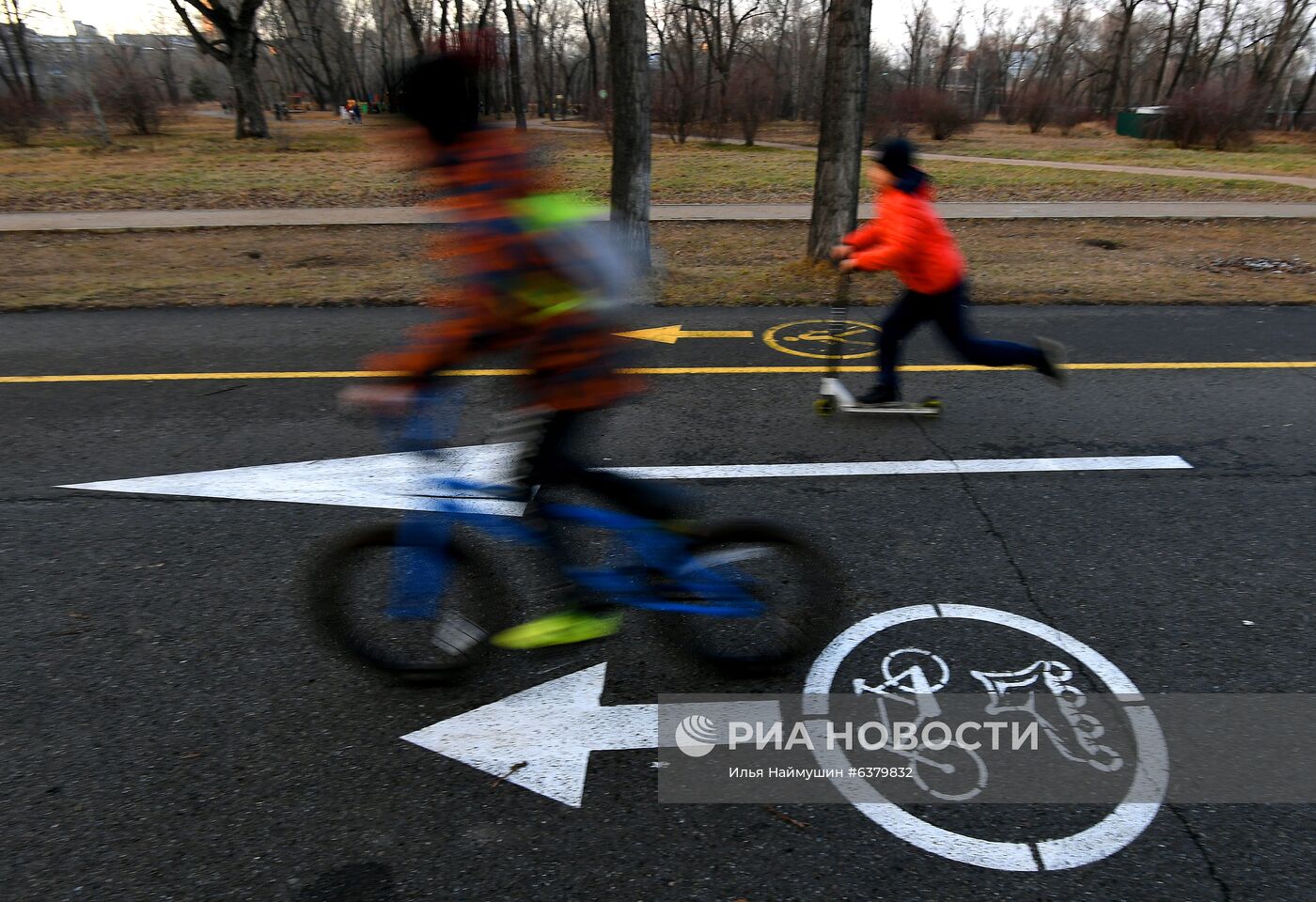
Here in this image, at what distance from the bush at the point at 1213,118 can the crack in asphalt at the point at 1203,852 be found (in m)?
37.3

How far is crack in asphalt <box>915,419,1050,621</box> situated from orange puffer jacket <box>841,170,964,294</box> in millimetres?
961

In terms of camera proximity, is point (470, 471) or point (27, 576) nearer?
point (27, 576)

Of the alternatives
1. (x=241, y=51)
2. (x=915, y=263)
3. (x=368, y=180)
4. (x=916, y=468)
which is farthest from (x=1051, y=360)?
(x=241, y=51)

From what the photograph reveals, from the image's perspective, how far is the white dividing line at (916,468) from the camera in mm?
5000

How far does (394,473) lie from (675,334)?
3.56 meters

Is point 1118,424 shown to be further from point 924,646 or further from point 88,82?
point 88,82

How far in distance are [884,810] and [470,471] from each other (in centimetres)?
295


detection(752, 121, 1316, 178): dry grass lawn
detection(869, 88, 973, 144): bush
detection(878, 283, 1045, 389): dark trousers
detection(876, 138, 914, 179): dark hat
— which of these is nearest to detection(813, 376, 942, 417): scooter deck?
detection(878, 283, 1045, 389): dark trousers

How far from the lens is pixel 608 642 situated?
3.51 meters

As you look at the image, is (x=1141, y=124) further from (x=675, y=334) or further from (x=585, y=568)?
(x=585, y=568)

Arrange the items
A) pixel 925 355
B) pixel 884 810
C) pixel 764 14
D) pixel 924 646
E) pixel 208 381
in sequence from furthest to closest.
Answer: pixel 764 14 < pixel 925 355 < pixel 208 381 < pixel 924 646 < pixel 884 810

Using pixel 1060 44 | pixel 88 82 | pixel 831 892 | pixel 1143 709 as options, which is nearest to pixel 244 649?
pixel 831 892

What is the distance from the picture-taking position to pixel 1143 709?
3061 millimetres

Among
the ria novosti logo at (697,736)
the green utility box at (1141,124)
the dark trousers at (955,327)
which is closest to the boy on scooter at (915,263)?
the dark trousers at (955,327)
